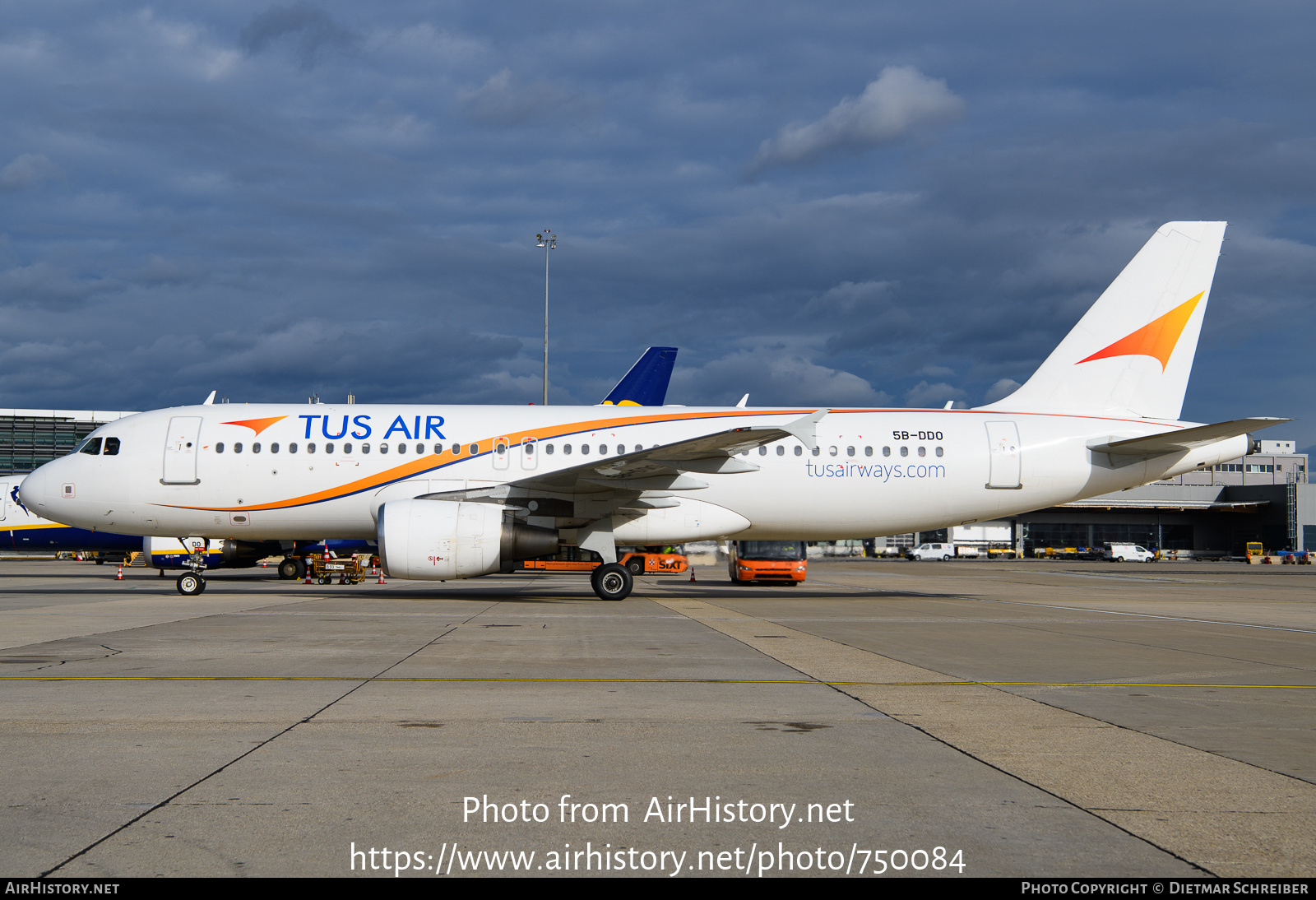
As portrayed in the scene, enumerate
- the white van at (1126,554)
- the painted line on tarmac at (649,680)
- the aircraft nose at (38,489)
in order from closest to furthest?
1. the painted line on tarmac at (649,680)
2. the aircraft nose at (38,489)
3. the white van at (1126,554)

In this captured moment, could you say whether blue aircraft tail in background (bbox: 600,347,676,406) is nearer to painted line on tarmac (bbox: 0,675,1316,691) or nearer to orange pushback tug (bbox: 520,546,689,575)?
orange pushback tug (bbox: 520,546,689,575)

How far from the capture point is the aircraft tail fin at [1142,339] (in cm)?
2166

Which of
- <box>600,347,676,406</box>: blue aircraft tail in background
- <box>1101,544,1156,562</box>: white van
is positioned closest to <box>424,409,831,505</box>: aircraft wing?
<box>600,347,676,406</box>: blue aircraft tail in background

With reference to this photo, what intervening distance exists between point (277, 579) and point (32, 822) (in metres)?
29.7

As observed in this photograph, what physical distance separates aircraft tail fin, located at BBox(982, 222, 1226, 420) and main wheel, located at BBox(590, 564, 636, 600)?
960cm

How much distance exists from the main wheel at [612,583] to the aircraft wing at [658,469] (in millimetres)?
1673

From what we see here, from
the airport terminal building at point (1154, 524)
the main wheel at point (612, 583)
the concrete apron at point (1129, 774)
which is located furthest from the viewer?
the airport terminal building at point (1154, 524)

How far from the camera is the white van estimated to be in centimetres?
7694

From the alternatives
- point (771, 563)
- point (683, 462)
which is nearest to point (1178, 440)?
point (683, 462)

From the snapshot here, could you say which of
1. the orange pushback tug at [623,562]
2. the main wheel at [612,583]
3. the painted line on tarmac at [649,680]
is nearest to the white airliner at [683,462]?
the main wheel at [612,583]

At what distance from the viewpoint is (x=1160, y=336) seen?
2177cm

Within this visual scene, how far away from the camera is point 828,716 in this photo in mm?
7121

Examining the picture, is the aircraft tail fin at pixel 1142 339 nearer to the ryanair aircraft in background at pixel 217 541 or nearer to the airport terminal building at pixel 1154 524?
the ryanair aircraft in background at pixel 217 541

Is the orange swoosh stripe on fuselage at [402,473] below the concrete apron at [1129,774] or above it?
above
